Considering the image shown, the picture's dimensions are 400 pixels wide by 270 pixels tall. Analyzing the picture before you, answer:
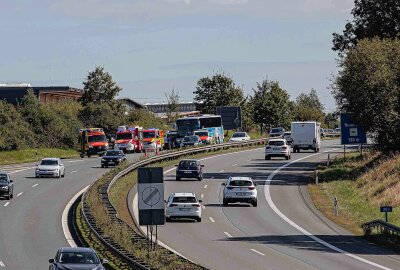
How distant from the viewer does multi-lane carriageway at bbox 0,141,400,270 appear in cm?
3328

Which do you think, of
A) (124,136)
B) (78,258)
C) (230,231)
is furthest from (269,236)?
(124,136)

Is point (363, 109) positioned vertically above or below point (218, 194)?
above

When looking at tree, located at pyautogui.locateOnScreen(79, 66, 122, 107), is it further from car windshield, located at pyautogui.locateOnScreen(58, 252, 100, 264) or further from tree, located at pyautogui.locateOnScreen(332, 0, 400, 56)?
car windshield, located at pyautogui.locateOnScreen(58, 252, 100, 264)

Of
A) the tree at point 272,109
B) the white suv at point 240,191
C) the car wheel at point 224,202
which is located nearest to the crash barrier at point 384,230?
the white suv at point 240,191

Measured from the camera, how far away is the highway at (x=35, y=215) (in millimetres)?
33250

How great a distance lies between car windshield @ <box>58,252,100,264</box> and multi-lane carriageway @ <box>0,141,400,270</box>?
4.53 metres

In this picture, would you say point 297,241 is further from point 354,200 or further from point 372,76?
point 372,76

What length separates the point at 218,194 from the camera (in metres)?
60.5

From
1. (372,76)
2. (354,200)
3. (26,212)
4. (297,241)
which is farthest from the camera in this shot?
(372,76)

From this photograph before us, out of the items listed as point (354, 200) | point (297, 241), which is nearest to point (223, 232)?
point (297, 241)

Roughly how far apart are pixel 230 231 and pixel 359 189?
2115 cm

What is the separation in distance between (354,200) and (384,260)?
2337 centimetres

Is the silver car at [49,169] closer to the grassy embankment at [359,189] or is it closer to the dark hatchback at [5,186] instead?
the dark hatchback at [5,186]

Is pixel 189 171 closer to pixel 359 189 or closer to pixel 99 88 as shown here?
pixel 359 189
